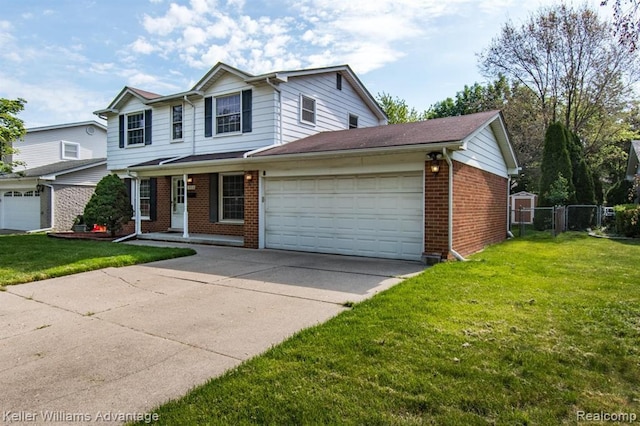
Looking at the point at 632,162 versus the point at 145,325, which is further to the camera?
the point at 632,162

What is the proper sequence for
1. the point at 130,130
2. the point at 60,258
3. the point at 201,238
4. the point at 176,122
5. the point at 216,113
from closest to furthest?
the point at 60,258, the point at 201,238, the point at 216,113, the point at 176,122, the point at 130,130

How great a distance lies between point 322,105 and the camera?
14.4 meters

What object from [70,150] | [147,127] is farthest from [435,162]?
[70,150]

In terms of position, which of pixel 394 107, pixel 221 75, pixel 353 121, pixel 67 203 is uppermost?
pixel 394 107

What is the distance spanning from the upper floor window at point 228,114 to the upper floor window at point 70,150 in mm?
15745

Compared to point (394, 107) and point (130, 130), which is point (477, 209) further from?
point (394, 107)

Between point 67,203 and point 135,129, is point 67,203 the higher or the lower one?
the lower one

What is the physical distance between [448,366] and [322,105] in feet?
40.5

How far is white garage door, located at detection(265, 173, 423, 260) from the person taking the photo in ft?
29.9

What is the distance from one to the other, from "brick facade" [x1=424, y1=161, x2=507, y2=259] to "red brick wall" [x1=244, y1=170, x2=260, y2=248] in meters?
5.13

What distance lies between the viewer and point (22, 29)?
1186 centimetres

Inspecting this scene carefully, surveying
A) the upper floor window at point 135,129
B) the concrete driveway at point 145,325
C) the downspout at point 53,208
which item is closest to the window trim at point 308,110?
the concrete driveway at point 145,325

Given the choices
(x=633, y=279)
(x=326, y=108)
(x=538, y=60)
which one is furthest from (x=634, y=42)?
(x=538, y=60)

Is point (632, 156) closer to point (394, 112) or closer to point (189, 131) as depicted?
point (394, 112)
